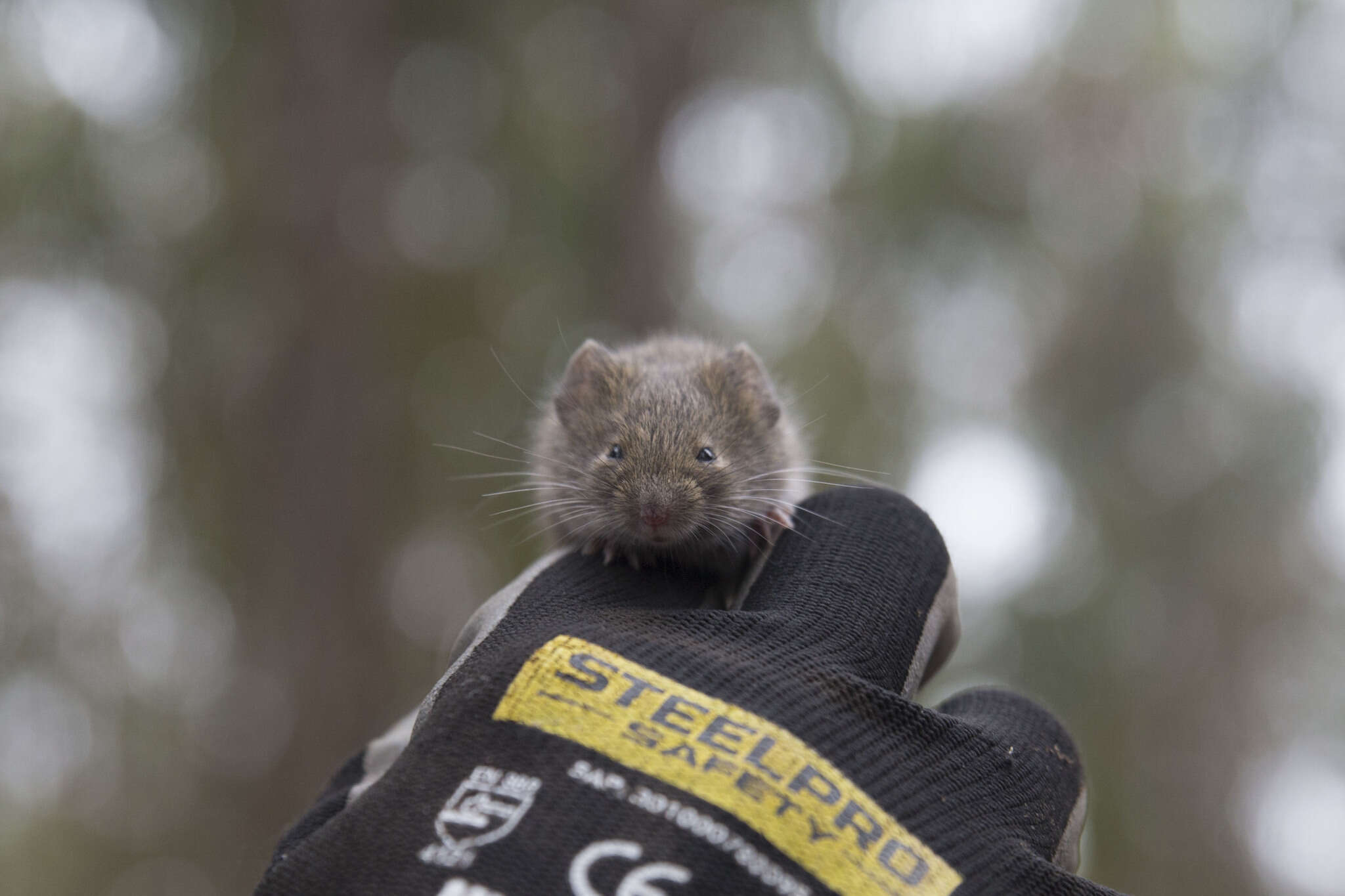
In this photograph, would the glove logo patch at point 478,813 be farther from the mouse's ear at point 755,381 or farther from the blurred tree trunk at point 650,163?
the blurred tree trunk at point 650,163

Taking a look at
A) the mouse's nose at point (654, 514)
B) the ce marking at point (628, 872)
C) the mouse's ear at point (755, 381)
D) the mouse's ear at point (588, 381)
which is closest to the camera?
the ce marking at point (628, 872)

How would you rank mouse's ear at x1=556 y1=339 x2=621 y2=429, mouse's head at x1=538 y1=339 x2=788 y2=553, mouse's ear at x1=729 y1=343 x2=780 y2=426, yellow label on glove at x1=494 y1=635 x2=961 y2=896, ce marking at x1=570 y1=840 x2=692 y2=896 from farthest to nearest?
1. mouse's ear at x1=729 y1=343 x2=780 y2=426
2. mouse's ear at x1=556 y1=339 x2=621 y2=429
3. mouse's head at x1=538 y1=339 x2=788 y2=553
4. yellow label on glove at x1=494 y1=635 x2=961 y2=896
5. ce marking at x1=570 y1=840 x2=692 y2=896

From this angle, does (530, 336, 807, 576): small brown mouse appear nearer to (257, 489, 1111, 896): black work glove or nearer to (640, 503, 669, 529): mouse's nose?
(640, 503, 669, 529): mouse's nose

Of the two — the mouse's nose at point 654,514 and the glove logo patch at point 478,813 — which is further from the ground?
the mouse's nose at point 654,514

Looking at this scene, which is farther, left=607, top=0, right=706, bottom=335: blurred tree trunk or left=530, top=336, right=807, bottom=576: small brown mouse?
left=607, top=0, right=706, bottom=335: blurred tree trunk

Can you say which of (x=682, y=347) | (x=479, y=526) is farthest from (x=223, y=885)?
(x=682, y=347)

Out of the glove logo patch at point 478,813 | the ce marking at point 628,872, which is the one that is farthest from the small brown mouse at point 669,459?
the ce marking at point 628,872

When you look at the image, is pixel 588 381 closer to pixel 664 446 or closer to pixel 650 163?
pixel 664 446

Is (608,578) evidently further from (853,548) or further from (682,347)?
(682,347)

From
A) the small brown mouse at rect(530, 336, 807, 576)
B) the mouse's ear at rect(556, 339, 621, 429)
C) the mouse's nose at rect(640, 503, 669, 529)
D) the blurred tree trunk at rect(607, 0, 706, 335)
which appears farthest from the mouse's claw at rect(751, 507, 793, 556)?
the blurred tree trunk at rect(607, 0, 706, 335)
